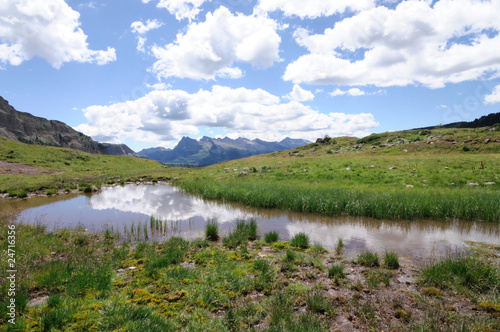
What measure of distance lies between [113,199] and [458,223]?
3135cm

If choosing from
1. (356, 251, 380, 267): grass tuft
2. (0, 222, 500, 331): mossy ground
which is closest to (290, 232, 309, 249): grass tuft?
(0, 222, 500, 331): mossy ground

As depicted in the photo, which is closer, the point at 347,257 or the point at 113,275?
the point at 113,275

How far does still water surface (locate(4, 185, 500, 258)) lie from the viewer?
12867mm

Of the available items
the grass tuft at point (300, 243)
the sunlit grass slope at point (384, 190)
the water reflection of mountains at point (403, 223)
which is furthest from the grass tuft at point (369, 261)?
the sunlit grass slope at point (384, 190)

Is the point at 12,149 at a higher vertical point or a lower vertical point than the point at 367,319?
higher

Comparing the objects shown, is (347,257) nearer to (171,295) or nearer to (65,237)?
(171,295)

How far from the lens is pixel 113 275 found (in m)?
8.83

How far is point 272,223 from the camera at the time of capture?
→ 17.5 m

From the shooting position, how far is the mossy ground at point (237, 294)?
5.89 metres

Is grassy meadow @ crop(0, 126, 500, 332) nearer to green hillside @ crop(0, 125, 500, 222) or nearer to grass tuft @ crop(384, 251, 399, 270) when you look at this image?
grass tuft @ crop(384, 251, 399, 270)

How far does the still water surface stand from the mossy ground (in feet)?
7.05

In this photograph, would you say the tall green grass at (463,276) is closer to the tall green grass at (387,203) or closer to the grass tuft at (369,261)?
the grass tuft at (369,261)

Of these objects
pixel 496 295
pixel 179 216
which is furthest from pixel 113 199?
pixel 496 295

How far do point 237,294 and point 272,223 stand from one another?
33.6ft
